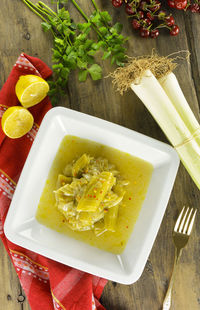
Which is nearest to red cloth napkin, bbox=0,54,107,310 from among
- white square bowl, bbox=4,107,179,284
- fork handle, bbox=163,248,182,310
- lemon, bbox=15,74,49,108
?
lemon, bbox=15,74,49,108

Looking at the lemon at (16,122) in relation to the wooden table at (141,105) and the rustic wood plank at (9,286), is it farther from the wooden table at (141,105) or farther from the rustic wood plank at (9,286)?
the rustic wood plank at (9,286)

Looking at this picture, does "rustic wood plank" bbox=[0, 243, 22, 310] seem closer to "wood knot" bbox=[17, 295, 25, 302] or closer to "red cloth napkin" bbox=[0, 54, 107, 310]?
"wood knot" bbox=[17, 295, 25, 302]

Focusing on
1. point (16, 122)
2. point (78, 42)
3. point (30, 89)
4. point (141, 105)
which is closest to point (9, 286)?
point (16, 122)

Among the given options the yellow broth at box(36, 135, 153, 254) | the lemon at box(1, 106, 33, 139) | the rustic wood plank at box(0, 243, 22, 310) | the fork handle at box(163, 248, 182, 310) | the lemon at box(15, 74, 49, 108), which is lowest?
the fork handle at box(163, 248, 182, 310)

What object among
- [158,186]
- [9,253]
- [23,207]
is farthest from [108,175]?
[9,253]

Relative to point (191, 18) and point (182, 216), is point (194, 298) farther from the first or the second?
point (191, 18)
